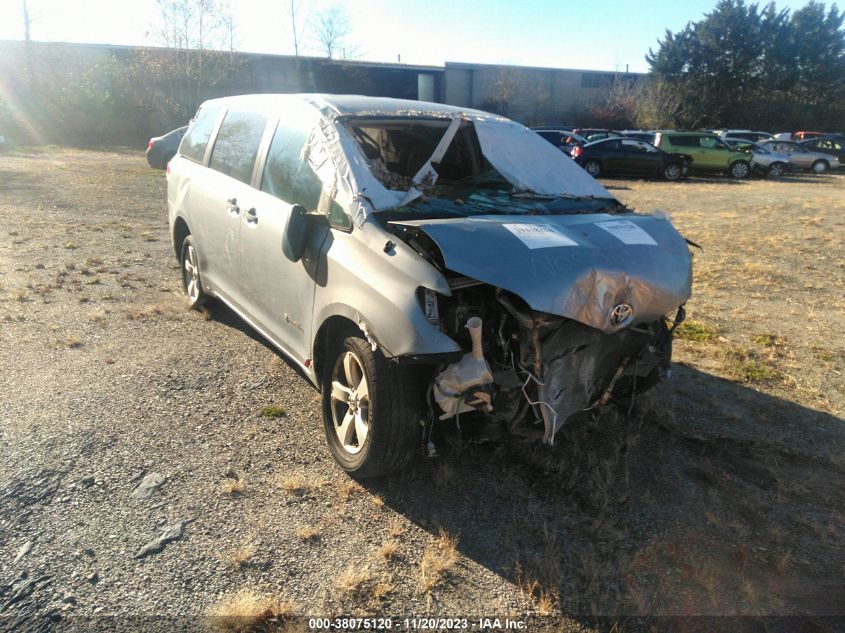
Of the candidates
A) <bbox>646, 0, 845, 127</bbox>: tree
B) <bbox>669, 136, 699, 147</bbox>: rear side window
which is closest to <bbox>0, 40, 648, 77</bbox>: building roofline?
<bbox>646, 0, 845, 127</bbox>: tree

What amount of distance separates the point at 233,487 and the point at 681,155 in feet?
75.2

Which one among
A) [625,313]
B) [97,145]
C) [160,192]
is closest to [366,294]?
[625,313]

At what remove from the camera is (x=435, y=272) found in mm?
2957

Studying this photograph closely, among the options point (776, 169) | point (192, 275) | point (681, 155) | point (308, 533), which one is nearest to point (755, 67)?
point (776, 169)

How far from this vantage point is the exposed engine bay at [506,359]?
2.95 m

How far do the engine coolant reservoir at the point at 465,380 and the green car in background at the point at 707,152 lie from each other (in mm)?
23363

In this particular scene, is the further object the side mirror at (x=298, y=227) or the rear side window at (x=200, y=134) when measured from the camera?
the rear side window at (x=200, y=134)

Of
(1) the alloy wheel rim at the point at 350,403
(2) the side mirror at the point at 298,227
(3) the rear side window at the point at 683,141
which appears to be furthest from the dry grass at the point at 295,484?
(3) the rear side window at the point at 683,141

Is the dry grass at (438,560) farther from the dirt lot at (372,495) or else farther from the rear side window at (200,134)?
the rear side window at (200,134)

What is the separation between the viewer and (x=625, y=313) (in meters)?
3.11

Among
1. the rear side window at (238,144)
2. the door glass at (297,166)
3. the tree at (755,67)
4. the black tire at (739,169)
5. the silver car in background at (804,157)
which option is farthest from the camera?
the tree at (755,67)

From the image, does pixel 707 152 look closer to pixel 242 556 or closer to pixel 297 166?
pixel 297 166

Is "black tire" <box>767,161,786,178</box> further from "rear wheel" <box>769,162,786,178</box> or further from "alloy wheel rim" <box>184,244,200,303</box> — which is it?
"alloy wheel rim" <box>184,244,200,303</box>

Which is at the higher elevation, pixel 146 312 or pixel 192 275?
pixel 192 275
